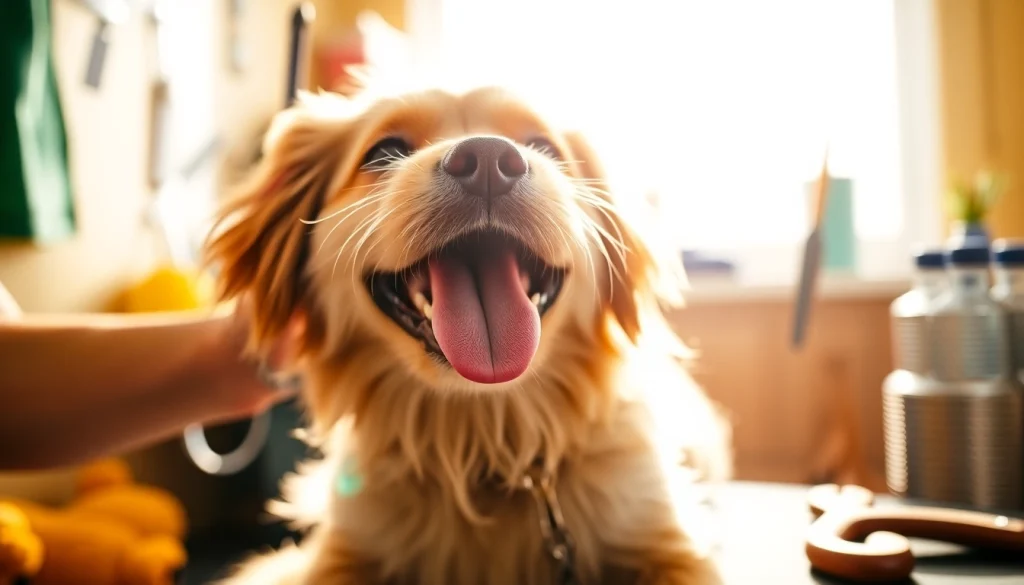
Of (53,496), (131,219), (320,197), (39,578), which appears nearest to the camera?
(320,197)

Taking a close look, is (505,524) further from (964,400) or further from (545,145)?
(964,400)

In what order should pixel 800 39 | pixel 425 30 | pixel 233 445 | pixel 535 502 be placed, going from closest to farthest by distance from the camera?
pixel 535 502, pixel 233 445, pixel 800 39, pixel 425 30

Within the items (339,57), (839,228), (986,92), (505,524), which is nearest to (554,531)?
(505,524)

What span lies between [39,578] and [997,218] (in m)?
2.73

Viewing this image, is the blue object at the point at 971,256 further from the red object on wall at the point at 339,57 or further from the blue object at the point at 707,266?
the red object on wall at the point at 339,57

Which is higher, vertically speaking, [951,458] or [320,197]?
[320,197]

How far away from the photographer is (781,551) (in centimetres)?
81

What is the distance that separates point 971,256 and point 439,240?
664 millimetres

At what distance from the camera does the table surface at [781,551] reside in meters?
0.70

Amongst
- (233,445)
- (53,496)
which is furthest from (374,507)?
(233,445)

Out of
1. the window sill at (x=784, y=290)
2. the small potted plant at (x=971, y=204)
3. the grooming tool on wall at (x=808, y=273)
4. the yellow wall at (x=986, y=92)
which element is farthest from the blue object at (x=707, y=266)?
the grooming tool on wall at (x=808, y=273)

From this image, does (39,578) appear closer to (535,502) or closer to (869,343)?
(535,502)

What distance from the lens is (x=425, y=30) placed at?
337 cm

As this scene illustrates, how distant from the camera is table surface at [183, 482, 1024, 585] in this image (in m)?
0.70
